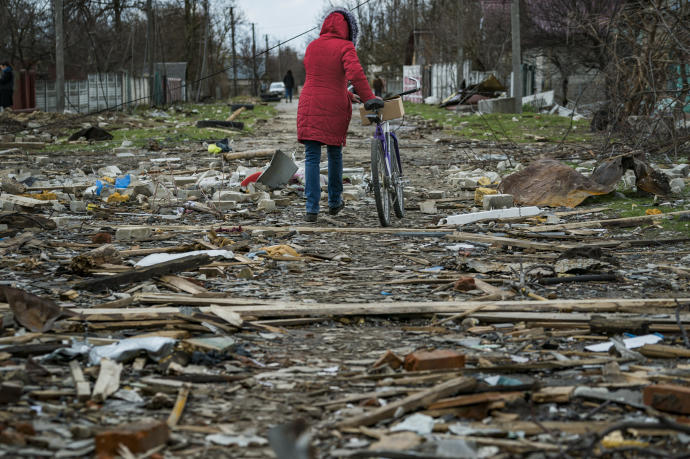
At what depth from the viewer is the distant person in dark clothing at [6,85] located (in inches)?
1001

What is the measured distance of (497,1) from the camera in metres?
43.4

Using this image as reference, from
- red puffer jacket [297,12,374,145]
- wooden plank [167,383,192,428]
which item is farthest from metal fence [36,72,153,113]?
wooden plank [167,383,192,428]

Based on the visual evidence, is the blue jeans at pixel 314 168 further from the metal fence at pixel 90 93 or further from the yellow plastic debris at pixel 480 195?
the metal fence at pixel 90 93

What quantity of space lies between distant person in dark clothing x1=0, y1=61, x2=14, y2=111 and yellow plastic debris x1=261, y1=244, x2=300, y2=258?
72.3 ft

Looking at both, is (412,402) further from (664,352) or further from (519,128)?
(519,128)

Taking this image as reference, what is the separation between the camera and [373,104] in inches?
288

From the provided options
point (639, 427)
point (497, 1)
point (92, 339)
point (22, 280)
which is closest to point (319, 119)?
point (22, 280)

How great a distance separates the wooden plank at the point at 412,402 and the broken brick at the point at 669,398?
0.65 m

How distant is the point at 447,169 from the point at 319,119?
5726 mm

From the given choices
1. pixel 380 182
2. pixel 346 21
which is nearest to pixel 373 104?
pixel 380 182

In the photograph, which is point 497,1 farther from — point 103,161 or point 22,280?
point 22,280

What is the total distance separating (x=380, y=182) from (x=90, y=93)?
Result: 3005 centimetres

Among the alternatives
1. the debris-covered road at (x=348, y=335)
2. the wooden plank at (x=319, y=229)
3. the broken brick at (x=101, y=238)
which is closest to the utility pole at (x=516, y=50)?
the debris-covered road at (x=348, y=335)

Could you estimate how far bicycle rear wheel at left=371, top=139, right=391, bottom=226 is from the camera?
723 centimetres
